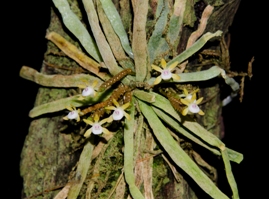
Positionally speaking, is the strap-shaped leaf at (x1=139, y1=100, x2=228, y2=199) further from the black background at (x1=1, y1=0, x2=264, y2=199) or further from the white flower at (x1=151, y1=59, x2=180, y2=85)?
the black background at (x1=1, y1=0, x2=264, y2=199)

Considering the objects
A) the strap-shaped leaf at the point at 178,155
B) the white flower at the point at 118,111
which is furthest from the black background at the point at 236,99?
the white flower at the point at 118,111

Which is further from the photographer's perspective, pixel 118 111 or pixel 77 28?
pixel 77 28

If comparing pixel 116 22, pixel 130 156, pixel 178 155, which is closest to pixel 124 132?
pixel 130 156

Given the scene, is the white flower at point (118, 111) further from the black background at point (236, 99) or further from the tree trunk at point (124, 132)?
the black background at point (236, 99)

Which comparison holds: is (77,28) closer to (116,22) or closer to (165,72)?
(116,22)

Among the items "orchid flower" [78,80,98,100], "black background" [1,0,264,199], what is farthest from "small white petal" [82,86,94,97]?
"black background" [1,0,264,199]
